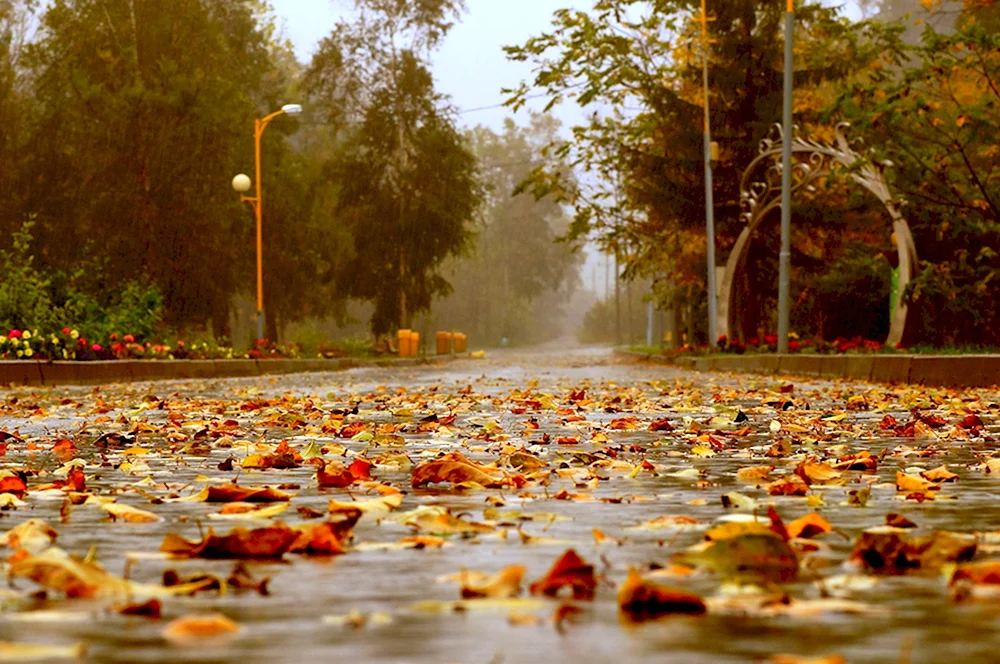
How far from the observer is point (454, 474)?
7281 millimetres

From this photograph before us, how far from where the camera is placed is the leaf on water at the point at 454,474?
23.5ft

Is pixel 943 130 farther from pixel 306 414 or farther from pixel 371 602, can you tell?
pixel 371 602

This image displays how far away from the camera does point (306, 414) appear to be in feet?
45.5

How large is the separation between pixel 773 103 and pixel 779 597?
131 feet

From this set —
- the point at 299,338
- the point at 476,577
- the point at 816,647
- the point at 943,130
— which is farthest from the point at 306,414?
the point at 299,338

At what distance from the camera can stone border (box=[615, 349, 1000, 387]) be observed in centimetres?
1859

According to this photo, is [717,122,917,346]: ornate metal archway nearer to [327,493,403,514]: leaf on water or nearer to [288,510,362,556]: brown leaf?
[327,493,403,514]: leaf on water

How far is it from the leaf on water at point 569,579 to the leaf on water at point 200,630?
0.84 metres

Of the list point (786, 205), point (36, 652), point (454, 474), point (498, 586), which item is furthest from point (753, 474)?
point (786, 205)

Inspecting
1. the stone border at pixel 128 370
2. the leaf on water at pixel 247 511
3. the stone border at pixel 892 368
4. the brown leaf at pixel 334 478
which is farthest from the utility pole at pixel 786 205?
the leaf on water at pixel 247 511

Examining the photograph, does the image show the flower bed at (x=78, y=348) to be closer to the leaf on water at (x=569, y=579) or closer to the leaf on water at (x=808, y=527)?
the leaf on water at (x=808, y=527)

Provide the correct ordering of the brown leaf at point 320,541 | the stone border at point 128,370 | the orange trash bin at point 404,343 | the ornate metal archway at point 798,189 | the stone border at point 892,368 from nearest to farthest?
the brown leaf at point 320,541 < the stone border at point 892,368 < the stone border at point 128,370 < the ornate metal archway at point 798,189 < the orange trash bin at point 404,343

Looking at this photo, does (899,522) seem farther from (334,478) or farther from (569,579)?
(334,478)

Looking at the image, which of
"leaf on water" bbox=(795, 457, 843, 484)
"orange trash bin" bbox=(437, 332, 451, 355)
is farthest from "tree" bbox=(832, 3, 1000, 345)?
"orange trash bin" bbox=(437, 332, 451, 355)
